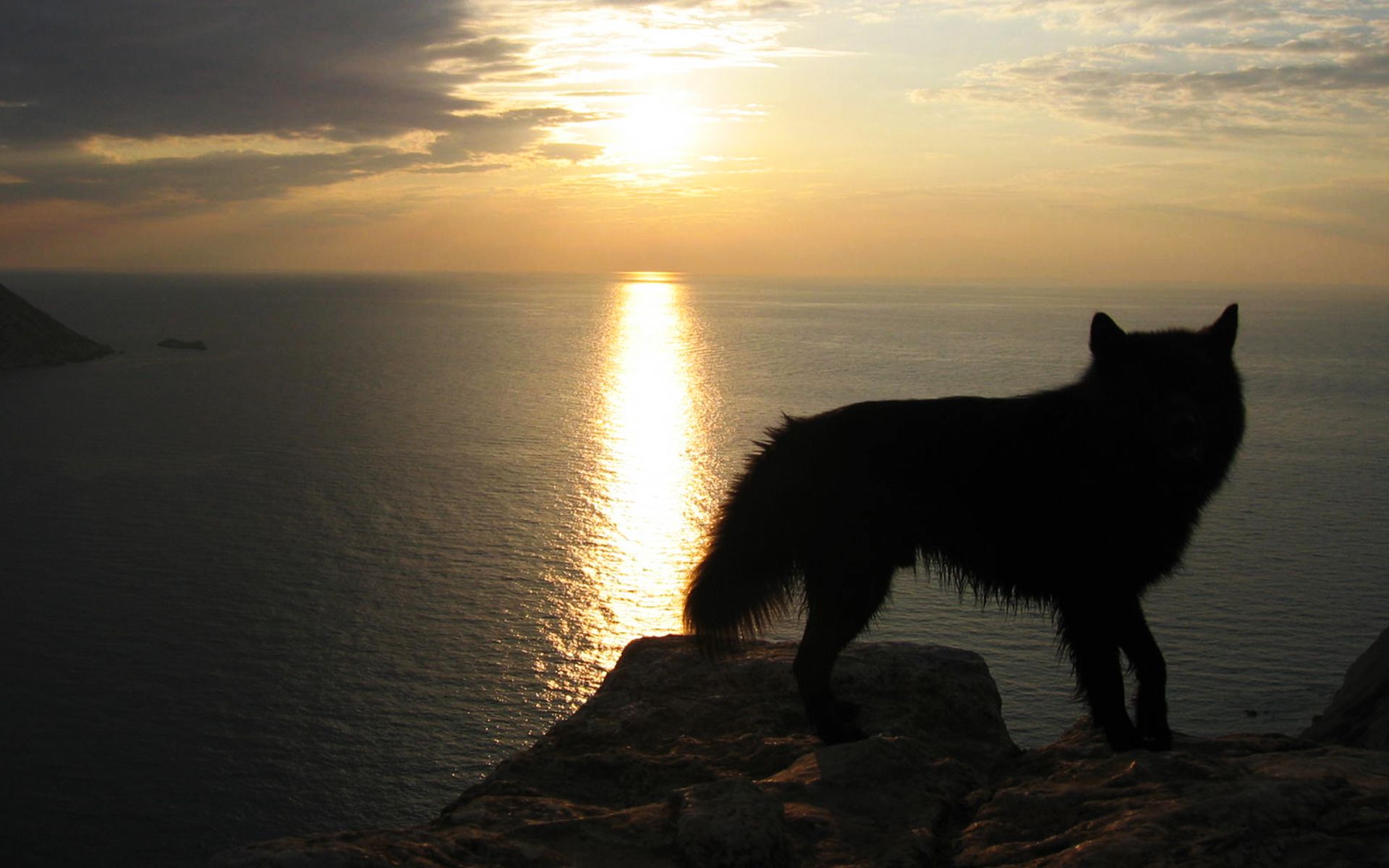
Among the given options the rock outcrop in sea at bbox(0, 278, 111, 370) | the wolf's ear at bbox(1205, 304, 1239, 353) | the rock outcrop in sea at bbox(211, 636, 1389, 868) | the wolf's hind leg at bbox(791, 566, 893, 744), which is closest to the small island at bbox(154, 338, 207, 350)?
the rock outcrop in sea at bbox(0, 278, 111, 370)

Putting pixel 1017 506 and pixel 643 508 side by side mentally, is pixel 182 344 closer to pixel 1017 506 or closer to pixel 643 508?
pixel 643 508

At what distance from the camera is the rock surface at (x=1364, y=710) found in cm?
855

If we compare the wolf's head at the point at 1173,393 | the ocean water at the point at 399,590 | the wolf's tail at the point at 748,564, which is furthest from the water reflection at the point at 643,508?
the wolf's head at the point at 1173,393

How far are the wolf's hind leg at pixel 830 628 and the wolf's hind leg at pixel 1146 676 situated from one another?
1.50 metres

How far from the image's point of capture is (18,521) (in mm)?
48969

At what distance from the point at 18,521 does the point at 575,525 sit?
25.7 metres

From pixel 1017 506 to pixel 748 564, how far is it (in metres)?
1.77

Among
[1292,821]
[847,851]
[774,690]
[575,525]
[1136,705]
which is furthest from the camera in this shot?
[575,525]

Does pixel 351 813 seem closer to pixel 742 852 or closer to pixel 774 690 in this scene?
pixel 774 690

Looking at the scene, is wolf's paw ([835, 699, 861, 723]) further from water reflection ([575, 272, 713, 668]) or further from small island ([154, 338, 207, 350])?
small island ([154, 338, 207, 350])

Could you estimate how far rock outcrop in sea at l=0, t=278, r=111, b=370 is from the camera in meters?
109

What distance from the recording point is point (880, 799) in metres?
5.74

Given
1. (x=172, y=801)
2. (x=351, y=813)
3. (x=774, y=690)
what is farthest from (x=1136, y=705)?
(x=172, y=801)

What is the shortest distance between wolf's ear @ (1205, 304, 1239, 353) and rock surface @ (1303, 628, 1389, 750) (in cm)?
383
